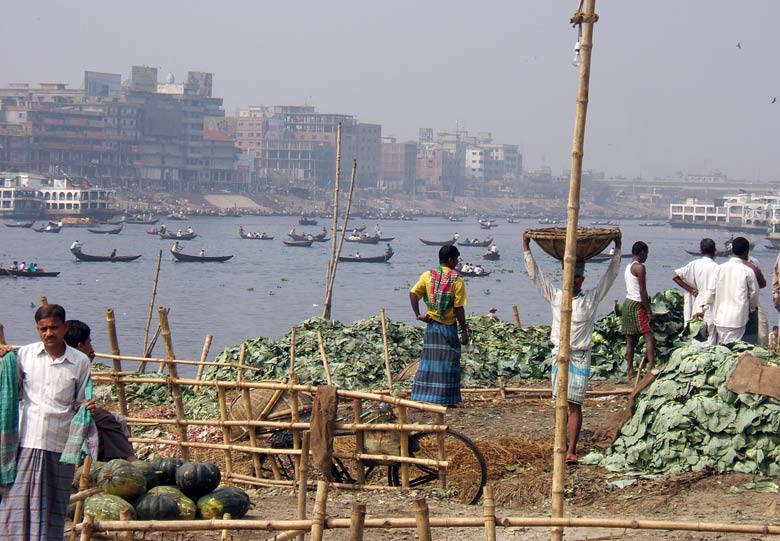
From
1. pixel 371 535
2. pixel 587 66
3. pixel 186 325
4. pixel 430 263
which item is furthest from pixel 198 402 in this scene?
pixel 430 263

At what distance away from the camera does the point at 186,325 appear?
3750cm

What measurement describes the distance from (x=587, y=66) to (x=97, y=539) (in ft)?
9.74

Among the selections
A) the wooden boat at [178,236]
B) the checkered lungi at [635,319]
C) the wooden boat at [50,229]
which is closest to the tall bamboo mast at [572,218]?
the checkered lungi at [635,319]

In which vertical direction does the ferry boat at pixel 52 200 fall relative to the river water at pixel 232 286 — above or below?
above

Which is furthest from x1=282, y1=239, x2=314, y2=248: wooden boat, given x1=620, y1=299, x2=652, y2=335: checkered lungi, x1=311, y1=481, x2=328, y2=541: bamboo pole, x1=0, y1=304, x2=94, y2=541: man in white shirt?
x1=311, y1=481, x2=328, y2=541: bamboo pole

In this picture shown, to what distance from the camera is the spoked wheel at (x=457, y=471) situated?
6449 mm

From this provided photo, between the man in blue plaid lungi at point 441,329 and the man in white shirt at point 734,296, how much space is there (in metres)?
2.07

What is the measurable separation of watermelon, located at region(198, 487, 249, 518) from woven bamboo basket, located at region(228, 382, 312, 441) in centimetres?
125

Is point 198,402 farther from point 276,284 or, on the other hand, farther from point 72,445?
point 276,284

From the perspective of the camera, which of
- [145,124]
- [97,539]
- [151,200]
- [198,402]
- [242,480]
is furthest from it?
[145,124]

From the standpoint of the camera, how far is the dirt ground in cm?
559

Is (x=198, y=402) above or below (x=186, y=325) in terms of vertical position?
above

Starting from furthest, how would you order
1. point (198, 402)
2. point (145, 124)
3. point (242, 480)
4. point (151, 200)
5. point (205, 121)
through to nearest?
point (205, 121) < point (145, 124) < point (151, 200) < point (198, 402) < point (242, 480)

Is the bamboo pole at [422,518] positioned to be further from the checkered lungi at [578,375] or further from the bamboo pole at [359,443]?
the checkered lungi at [578,375]
